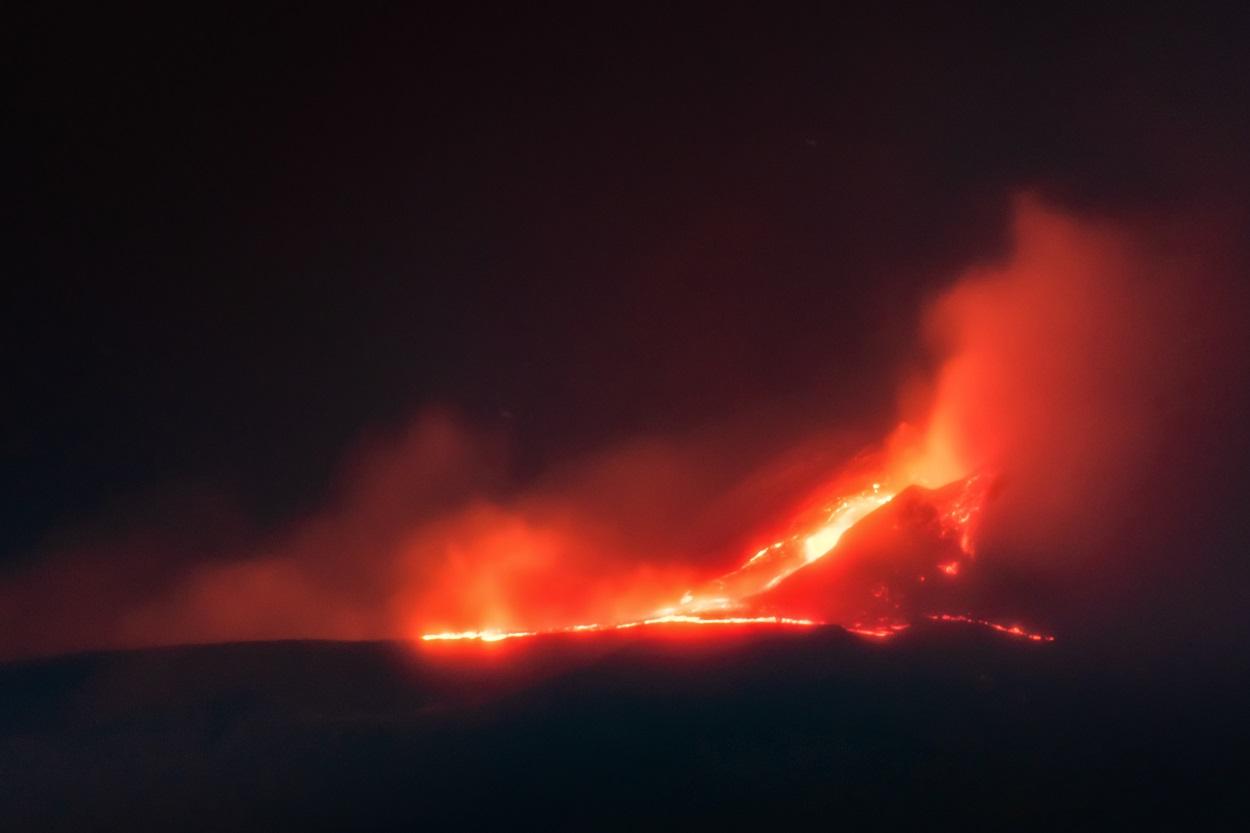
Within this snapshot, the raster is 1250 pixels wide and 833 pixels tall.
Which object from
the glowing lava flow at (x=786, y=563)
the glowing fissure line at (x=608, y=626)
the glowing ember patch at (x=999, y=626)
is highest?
the glowing lava flow at (x=786, y=563)

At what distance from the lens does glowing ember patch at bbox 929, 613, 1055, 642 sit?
5094 millimetres

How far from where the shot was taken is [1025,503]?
5652mm

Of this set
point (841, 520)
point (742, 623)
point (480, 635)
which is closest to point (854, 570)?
point (841, 520)

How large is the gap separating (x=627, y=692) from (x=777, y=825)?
1.07 metres

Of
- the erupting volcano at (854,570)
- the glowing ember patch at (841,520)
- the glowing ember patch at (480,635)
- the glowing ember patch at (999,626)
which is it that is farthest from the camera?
the glowing ember patch at (841,520)

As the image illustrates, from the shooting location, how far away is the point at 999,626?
517 cm

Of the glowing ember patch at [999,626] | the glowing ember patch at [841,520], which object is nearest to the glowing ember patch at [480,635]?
the glowing ember patch at [841,520]

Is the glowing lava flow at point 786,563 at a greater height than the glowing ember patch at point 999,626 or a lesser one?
greater

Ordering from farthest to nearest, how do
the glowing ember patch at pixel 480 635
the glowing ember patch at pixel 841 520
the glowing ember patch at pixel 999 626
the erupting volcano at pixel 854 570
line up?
the glowing ember patch at pixel 841 520
the glowing ember patch at pixel 480 635
the erupting volcano at pixel 854 570
the glowing ember patch at pixel 999 626

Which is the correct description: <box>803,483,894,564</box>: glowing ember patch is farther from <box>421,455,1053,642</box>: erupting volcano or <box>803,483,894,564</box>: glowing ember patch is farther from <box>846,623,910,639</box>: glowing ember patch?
<box>846,623,910,639</box>: glowing ember patch

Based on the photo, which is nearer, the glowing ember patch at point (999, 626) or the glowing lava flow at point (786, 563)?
the glowing ember patch at point (999, 626)

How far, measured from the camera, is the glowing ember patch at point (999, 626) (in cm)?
509


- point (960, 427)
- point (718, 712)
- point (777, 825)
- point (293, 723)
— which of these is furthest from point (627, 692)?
point (960, 427)

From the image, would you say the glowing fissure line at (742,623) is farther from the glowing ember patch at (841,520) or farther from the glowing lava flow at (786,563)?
the glowing ember patch at (841,520)
